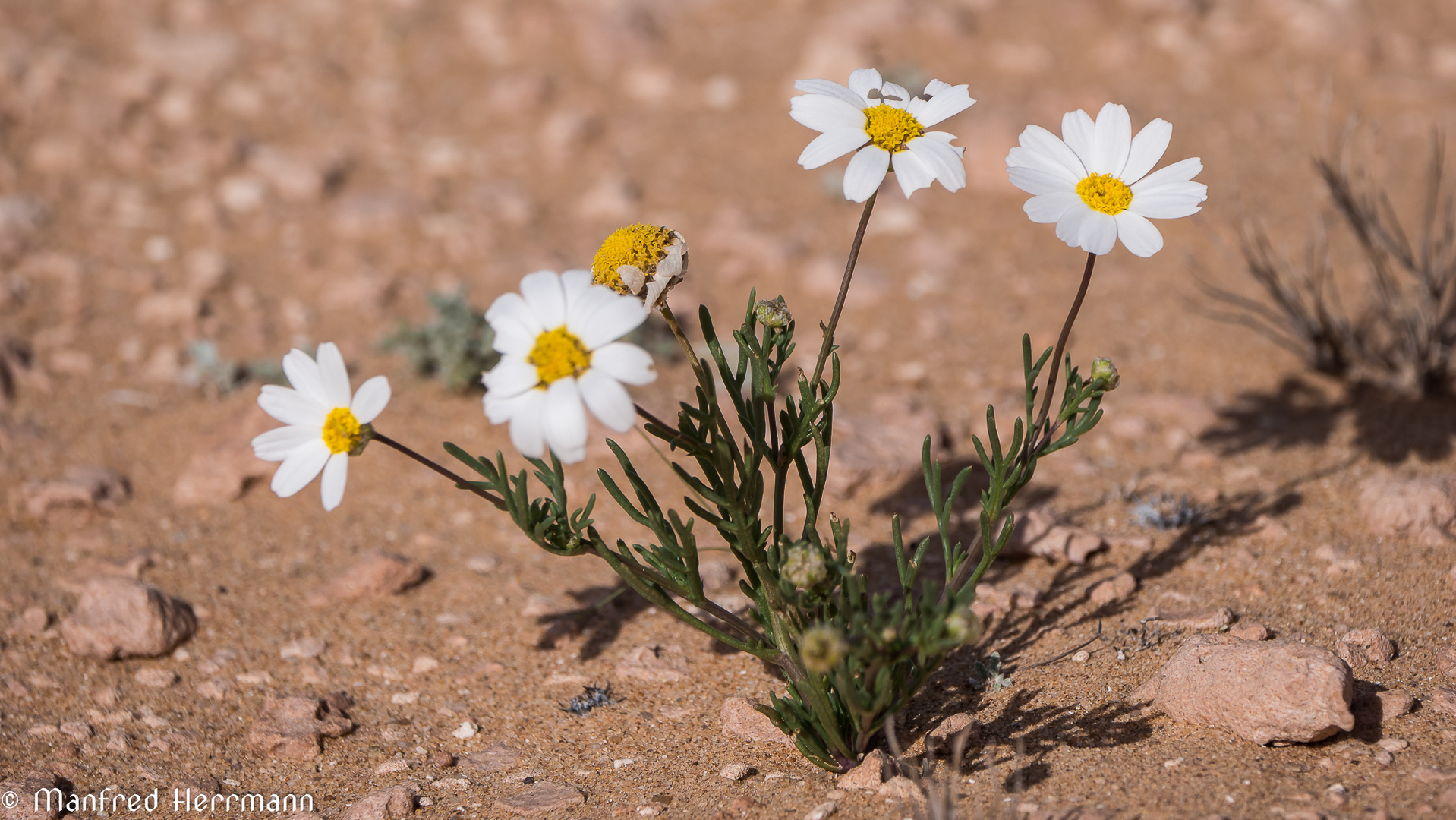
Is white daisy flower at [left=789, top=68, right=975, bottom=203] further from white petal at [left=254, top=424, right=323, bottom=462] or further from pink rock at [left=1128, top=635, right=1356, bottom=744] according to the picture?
pink rock at [left=1128, top=635, right=1356, bottom=744]

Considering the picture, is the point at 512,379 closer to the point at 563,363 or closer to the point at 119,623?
the point at 563,363

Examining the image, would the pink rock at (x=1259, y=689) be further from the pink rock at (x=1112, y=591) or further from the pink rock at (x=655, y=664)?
the pink rock at (x=655, y=664)

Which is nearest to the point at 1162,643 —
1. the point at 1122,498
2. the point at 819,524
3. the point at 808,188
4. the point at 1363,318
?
the point at 1122,498

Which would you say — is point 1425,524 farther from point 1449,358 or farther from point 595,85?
point 595,85

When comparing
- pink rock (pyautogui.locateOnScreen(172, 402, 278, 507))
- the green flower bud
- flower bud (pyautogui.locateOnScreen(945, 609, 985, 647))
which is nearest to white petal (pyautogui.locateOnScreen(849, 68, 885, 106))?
the green flower bud

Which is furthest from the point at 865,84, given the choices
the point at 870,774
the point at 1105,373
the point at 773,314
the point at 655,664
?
the point at 655,664
